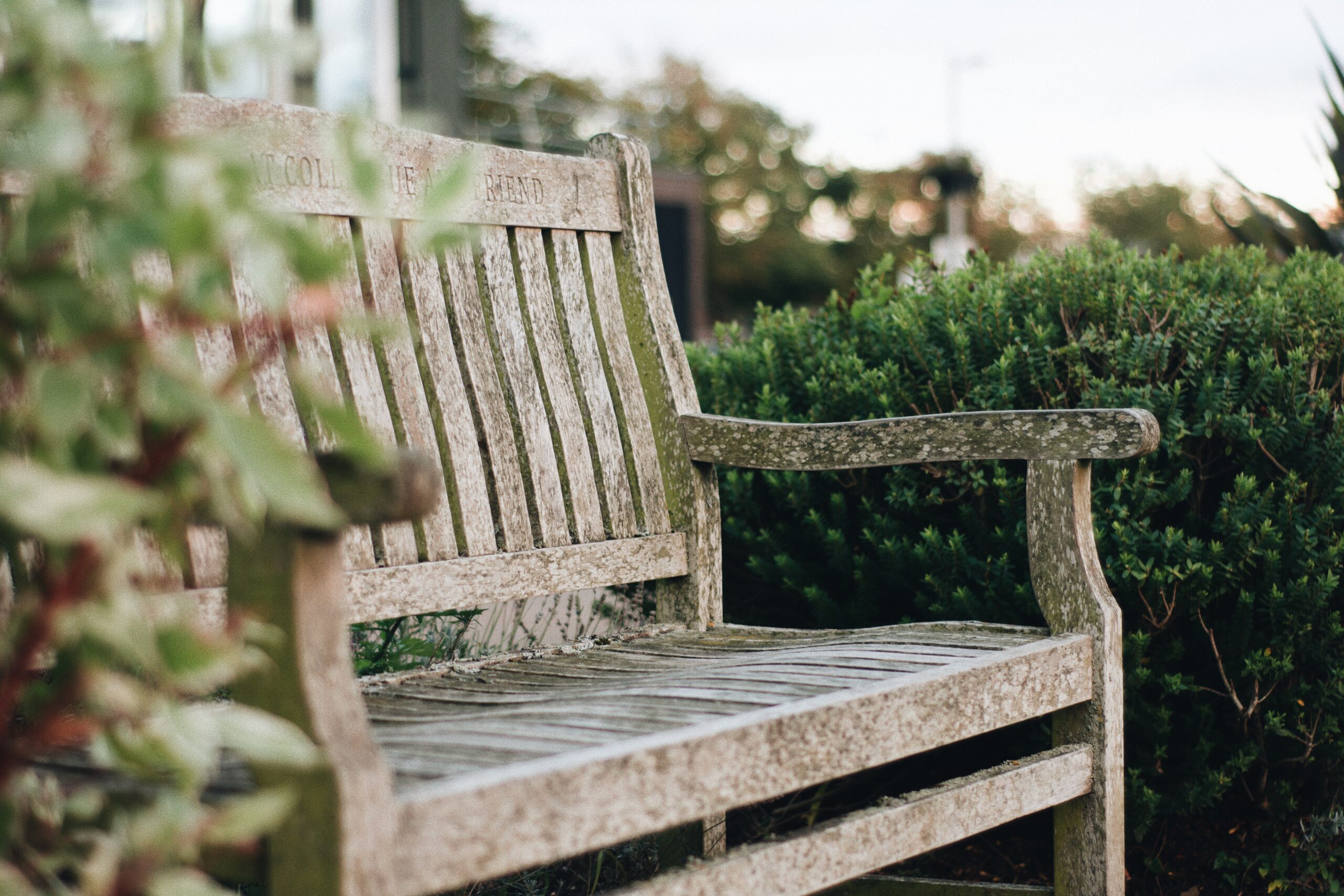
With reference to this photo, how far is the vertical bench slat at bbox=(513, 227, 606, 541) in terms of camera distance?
207cm

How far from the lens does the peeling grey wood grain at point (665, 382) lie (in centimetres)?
217

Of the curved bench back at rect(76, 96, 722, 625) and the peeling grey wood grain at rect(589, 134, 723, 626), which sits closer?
the curved bench back at rect(76, 96, 722, 625)

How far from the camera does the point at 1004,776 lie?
1664 mm

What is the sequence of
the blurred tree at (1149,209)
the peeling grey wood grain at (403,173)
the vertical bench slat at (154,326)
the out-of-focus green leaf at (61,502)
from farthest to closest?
the blurred tree at (1149,209)
the peeling grey wood grain at (403,173)
the vertical bench slat at (154,326)
the out-of-focus green leaf at (61,502)

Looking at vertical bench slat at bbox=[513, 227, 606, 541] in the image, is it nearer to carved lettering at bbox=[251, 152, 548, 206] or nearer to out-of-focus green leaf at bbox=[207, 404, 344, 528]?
carved lettering at bbox=[251, 152, 548, 206]

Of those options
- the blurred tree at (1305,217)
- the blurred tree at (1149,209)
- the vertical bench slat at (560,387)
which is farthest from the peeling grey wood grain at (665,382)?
the blurred tree at (1149,209)

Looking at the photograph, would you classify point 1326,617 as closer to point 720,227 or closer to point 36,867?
point 36,867

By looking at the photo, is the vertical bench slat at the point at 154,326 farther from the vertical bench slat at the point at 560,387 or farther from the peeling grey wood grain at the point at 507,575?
the vertical bench slat at the point at 560,387

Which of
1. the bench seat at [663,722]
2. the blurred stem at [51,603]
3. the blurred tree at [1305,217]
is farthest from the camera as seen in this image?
the blurred tree at [1305,217]

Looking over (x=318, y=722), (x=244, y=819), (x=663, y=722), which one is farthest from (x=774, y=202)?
(x=244, y=819)

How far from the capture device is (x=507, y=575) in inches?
74.3

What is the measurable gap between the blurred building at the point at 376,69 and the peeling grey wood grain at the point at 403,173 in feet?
0.21

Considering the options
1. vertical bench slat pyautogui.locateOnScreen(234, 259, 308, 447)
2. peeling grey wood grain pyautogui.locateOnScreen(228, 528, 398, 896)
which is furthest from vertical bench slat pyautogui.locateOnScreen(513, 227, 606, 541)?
peeling grey wood grain pyautogui.locateOnScreen(228, 528, 398, 896)

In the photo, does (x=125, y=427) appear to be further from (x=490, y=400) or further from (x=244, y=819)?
(x=490, y=400)
